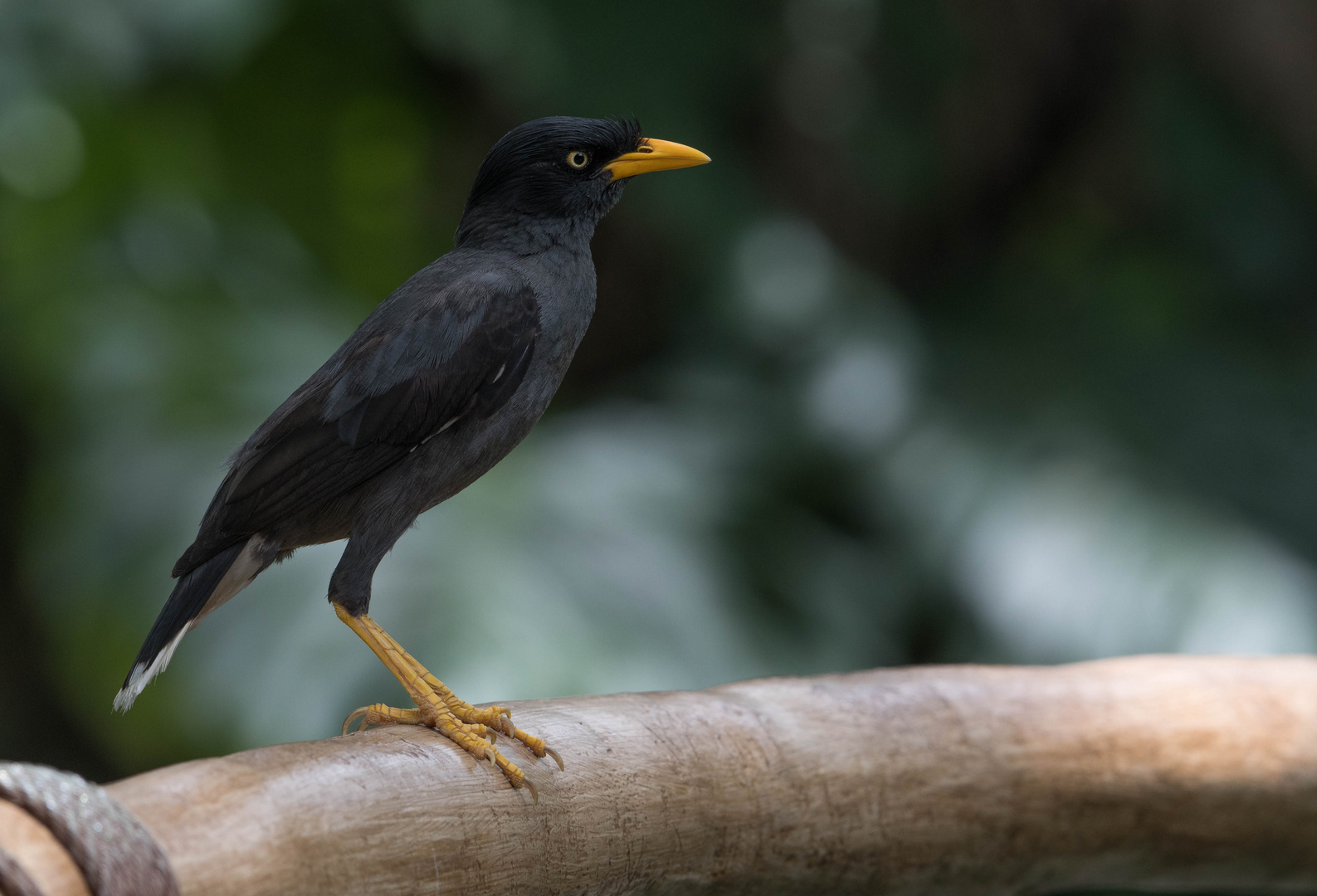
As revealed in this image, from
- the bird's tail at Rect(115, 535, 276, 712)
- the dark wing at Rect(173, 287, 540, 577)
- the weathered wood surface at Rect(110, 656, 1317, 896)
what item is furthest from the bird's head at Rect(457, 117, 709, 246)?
the weathered wood surface at Rect(110, 656, 1317, 896)

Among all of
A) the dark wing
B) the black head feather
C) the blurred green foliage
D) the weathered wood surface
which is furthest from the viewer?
the blurred green foliage

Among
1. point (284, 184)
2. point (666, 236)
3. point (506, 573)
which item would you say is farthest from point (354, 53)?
point (506, 573)

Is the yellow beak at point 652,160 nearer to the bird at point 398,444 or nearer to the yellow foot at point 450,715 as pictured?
the bird at point 398,444

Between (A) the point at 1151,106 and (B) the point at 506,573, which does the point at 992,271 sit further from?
(B) the point at 506,573

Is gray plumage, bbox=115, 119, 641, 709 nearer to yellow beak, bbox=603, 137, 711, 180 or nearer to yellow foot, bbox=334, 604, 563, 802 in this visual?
yellow foot, bbox=334, 604, 563, 802

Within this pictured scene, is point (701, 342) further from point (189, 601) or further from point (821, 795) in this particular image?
point (189, 601)

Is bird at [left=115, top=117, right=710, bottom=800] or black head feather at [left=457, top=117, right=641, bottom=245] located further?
black head feather at [left=457, top=117, right=641, bottom=245]

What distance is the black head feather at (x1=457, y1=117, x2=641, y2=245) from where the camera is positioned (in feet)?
6.40

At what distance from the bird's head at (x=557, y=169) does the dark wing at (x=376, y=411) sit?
0.25 metres

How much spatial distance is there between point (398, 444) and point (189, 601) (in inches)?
14.5

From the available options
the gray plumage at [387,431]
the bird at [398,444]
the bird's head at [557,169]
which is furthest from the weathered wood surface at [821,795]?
the bird's head at [557,169]

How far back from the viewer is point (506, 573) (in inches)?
122

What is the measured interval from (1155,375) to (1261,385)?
1.17ft

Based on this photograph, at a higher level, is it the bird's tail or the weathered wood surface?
the bird's tail
